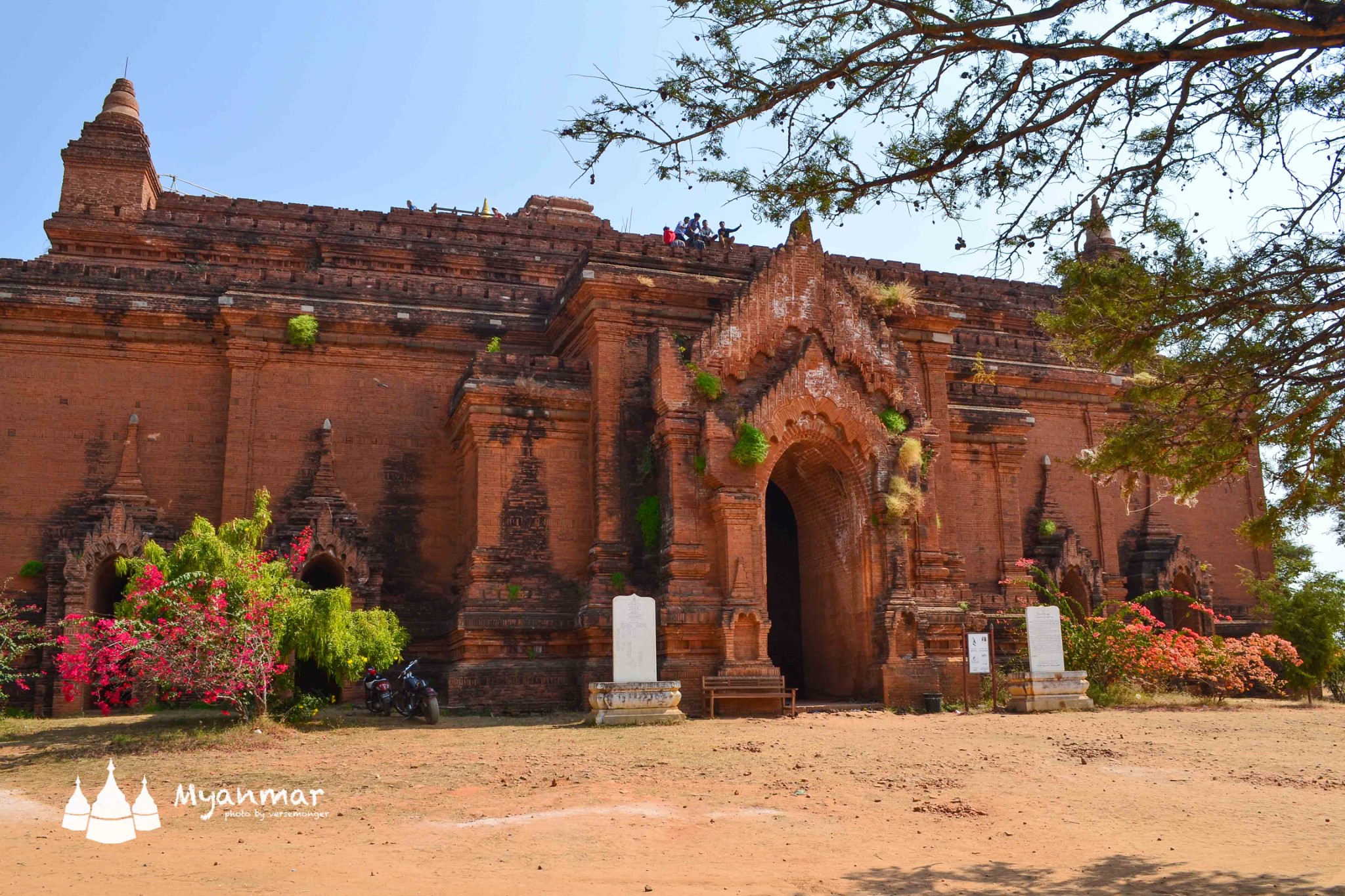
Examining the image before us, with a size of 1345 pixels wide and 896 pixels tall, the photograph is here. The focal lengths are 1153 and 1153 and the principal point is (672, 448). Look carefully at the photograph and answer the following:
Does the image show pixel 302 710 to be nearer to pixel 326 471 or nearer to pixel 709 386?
pixel 326 471

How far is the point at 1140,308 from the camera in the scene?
8773 millimetres

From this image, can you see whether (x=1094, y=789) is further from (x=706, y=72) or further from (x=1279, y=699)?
(x=1279, y=699)

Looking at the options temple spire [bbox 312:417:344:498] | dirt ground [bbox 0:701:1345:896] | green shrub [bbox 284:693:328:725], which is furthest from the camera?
temple spire [bbox 312:417:344:498]

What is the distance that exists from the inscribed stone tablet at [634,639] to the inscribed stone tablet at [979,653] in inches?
193

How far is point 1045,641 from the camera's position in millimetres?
17312

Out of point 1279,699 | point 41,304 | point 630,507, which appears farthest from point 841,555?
point 41,304

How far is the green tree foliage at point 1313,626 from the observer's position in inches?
876

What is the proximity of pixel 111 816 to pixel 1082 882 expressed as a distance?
22.7 feet

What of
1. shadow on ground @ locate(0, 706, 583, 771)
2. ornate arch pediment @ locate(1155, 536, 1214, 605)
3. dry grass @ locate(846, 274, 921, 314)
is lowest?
shadow on ground @ locate(0, 706, 583, 771)

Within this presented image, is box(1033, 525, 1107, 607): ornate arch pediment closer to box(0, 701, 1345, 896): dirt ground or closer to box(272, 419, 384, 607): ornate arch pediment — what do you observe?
box(0, 701, 1345, 896): dirt ground

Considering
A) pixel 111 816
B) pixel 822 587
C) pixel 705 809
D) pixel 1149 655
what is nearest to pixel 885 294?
pixel 822 587

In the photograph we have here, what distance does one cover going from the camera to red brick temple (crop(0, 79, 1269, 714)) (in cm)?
1745

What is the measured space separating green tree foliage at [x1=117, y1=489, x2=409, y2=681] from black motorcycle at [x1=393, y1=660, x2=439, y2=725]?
0.41 m

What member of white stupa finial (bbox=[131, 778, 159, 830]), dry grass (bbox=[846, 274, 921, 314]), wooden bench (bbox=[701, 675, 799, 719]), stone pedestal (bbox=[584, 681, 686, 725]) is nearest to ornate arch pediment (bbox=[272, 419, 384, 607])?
stone pedestal (bbox=[584, 681, 686, 725])
